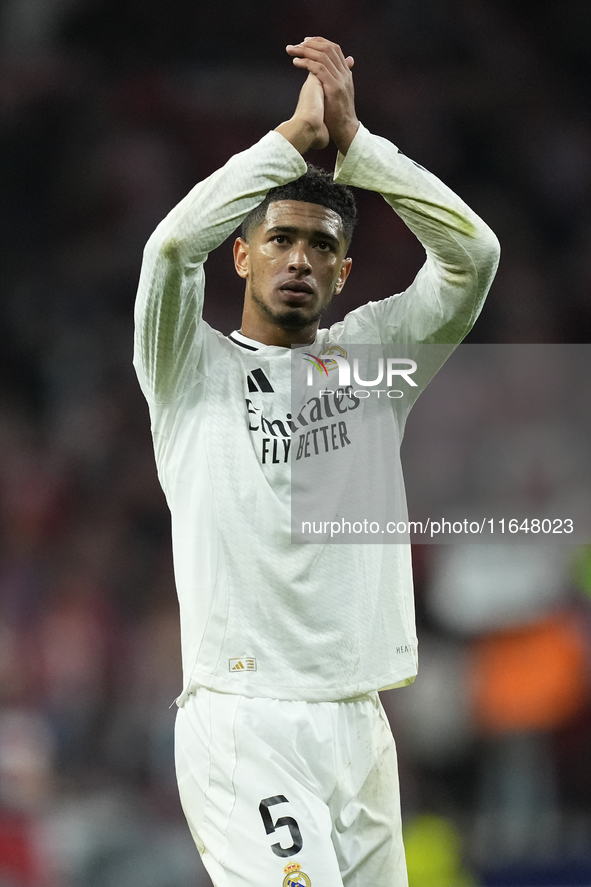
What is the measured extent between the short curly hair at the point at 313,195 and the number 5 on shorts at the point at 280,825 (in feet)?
4.89

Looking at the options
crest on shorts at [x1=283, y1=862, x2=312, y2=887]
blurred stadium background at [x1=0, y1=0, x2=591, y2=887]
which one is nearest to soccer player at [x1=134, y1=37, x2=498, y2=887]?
crest on shorts at [x1=283, y1=862, x2=312, y2=887]

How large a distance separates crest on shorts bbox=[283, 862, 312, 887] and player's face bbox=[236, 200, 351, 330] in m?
1.35

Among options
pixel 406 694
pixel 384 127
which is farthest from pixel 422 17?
pixel 406 694

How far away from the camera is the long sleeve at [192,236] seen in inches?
98.3

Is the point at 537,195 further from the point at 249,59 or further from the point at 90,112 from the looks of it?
the point at 90,112

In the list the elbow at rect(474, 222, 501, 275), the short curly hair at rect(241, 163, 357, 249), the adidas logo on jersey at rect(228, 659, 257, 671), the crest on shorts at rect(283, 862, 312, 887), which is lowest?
the crest on shorts at rect(283, 862, 312, 887)

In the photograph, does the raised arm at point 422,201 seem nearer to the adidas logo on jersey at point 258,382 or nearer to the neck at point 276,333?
the neck at point 276,333

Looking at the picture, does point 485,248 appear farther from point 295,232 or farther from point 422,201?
point 295,232

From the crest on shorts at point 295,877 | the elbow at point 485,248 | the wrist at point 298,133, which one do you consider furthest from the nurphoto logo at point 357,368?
the crest on shorts at point 295,877

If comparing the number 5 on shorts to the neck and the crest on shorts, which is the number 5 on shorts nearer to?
the crest on shorts

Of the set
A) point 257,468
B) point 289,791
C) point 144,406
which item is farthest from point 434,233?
point 144,406

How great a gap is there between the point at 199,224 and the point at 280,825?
1.39m

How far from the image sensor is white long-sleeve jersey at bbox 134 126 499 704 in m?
2.50

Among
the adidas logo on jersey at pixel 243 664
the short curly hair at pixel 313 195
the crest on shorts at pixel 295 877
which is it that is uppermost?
the short curly hair at pixel 313 195
